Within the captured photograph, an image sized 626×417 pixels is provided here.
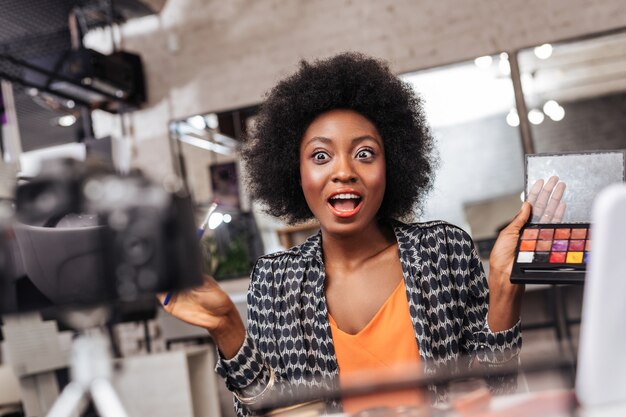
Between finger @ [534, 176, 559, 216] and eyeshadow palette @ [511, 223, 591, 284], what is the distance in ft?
0.10

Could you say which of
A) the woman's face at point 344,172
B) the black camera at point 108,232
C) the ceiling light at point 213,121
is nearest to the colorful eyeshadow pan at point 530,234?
the woman's face at point 344,172

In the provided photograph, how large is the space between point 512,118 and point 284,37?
1.73 metres

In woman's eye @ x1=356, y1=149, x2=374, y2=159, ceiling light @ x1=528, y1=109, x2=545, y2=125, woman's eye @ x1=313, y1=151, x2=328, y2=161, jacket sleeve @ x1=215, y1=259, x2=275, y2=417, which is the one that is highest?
ceiling light @ x1=528, y1=109, x2=545, y2=125

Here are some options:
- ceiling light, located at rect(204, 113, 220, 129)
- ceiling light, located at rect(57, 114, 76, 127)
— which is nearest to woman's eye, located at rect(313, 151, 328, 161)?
ceiling light, located at rect(204, 113, 220, 129)

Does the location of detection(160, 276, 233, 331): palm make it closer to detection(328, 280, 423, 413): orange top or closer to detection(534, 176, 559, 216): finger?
detection(328, 280, 423, 413): orange top

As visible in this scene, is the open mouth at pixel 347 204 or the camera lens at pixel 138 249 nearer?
the camera lens at pixel 138 249

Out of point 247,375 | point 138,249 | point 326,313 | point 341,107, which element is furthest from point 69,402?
point 341,107

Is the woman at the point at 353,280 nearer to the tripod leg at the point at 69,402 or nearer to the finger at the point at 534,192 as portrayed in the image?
the finger at the point at 534,192

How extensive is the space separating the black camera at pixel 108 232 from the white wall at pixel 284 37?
3584mm

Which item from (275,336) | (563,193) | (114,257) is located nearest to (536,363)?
(114,257)

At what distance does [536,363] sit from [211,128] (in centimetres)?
484

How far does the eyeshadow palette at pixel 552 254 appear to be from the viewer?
107cm

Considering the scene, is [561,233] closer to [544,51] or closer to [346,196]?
[346,196]

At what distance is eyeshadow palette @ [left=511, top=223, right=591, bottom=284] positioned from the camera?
1070 millimetres
